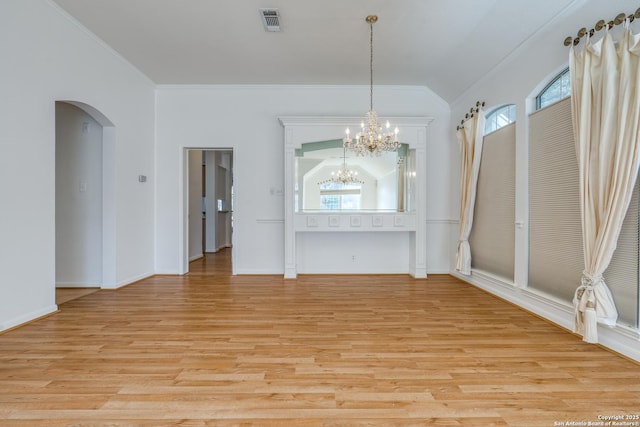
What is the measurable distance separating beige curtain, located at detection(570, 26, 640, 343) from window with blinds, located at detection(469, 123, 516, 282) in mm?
1370

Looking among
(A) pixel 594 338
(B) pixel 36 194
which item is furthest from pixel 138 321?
(A) pixel 594 338

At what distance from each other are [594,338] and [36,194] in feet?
18.1

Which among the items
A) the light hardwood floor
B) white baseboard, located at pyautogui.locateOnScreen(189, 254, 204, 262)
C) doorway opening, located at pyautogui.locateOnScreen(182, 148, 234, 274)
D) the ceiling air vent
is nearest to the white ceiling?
the ceiling air vent

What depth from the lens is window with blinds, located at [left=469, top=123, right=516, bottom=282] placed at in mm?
4191

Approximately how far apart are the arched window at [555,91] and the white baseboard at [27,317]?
6.00m

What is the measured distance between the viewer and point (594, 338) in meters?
2.64

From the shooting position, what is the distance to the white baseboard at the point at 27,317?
2.97m

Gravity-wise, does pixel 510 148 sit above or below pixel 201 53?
below

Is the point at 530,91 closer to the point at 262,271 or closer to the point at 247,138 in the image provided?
the point at 247,138

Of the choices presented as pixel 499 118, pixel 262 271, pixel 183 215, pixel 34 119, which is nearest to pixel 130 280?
pixel 183 215

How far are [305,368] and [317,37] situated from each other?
13.0ft

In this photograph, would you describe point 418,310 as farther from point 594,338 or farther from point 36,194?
point 36,194

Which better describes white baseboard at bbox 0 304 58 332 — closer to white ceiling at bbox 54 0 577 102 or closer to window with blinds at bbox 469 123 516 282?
white ceiling at bbox 54 0 577 102

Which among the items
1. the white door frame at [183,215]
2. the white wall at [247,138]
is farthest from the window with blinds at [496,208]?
the white door frame at [183,215]
